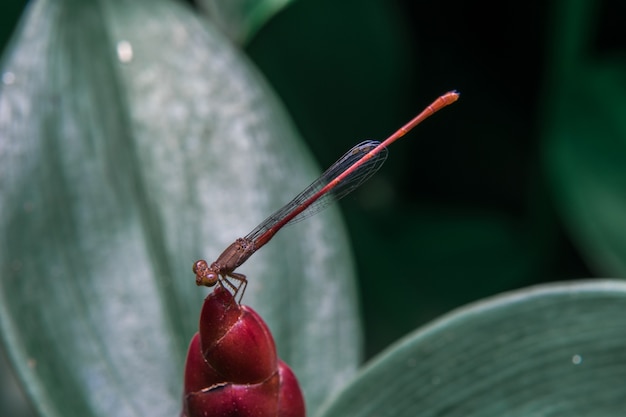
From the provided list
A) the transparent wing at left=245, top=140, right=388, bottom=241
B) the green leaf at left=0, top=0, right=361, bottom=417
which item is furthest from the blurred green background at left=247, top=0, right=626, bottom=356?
the transparent wing at left=245, top=140, right=388, bottom=241

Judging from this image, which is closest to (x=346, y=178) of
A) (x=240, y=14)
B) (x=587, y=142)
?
(x=240, y=14)

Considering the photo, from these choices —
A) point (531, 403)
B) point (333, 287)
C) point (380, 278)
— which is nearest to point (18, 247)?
point (333, 287)

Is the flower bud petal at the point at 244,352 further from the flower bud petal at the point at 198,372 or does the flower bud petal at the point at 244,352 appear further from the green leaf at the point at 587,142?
the green leaf at the point at 587,142

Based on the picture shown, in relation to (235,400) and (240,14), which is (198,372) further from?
(240,14)

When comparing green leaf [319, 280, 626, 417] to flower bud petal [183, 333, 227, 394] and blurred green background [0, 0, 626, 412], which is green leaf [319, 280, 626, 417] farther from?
blurred green background [0, 0, 626, 412]

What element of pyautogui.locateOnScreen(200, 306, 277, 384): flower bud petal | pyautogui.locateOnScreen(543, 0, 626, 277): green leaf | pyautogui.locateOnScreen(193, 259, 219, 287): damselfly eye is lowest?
pyautogui.locateOnScreen(543, 0, 626, 277): green leaf

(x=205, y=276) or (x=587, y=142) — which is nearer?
(x=205, y=276)
